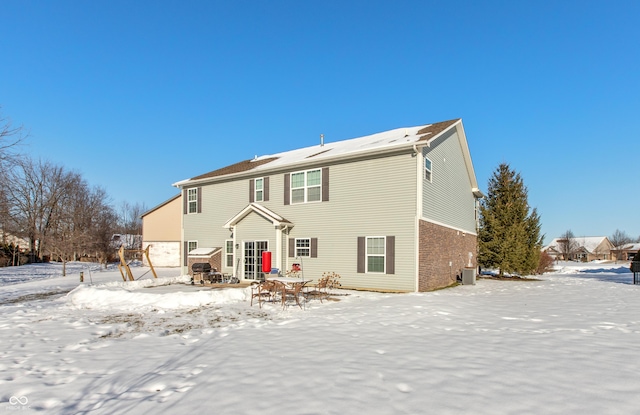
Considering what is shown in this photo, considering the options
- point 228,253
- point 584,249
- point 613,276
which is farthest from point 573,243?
point 228,253

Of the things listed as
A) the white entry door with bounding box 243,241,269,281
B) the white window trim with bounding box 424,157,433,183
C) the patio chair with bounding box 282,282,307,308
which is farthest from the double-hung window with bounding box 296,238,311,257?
the white window trim with bounding box 424,157,433,183

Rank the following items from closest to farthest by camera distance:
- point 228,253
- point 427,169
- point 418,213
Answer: point 418,213 < point 427,169 < point 228,253

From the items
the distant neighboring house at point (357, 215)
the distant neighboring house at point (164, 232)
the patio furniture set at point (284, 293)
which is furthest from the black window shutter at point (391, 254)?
the distant neighboring house at point (164, 232)

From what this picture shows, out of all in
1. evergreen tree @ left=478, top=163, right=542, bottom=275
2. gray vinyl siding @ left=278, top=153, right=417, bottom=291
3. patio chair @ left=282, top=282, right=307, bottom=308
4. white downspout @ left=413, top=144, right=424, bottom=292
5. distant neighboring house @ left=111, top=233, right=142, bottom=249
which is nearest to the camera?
patio chair @ left=282, top=282, right=307, bottom=308

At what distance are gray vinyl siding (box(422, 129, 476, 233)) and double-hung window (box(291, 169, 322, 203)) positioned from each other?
4.48 metres

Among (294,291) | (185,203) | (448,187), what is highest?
(448,187)

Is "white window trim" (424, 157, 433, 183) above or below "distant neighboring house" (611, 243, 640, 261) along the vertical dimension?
above

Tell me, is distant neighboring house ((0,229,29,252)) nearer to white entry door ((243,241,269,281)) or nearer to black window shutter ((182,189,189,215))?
black window shutter ((182,189,189,215))

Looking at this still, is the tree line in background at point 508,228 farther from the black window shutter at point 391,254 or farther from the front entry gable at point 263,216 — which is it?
the front entry gable at point 263,216

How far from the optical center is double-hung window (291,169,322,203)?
52.7 feet

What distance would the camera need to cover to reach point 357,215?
14766 millimetres

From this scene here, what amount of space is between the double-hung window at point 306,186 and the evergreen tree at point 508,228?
1106 centimetres

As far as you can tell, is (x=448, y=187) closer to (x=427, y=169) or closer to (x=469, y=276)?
(x=427, y=169)

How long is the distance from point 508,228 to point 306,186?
39.1 ft
